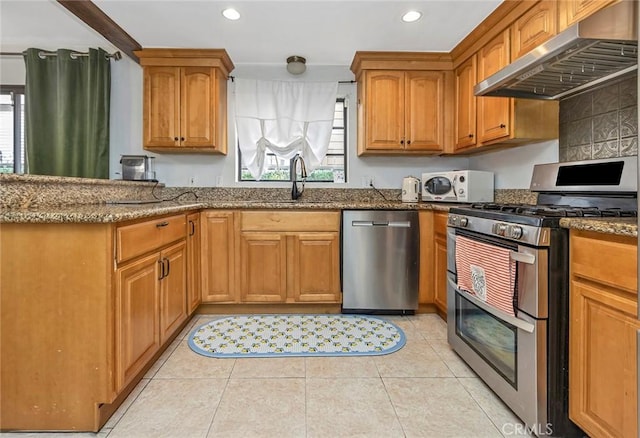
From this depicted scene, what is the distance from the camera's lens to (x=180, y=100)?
9.83 ft

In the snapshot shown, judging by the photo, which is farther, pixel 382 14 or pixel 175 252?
pixel 382 14

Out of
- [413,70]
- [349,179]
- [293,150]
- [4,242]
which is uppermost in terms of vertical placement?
[413,70]

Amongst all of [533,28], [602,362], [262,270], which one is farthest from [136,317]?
[533,28]

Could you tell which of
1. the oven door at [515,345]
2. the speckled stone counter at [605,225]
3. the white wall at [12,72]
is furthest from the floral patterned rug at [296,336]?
the white wall at [12,72]

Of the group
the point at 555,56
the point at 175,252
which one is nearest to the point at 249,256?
the point at 175,252

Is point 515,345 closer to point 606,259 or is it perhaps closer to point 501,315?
point 501,315

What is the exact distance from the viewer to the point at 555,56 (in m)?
1.49

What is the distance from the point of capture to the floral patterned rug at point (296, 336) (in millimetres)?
2082

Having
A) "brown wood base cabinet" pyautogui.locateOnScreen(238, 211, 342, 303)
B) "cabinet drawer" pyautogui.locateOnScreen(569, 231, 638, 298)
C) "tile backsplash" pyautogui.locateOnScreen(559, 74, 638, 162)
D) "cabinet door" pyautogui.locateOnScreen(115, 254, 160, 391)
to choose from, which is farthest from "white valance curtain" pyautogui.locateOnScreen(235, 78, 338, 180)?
"cabinet drawer" pyautogui.locateOnScreen(569, 231, 638, 298)

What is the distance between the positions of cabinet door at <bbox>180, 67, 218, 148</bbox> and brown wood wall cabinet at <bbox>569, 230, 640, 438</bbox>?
2776 millimetres

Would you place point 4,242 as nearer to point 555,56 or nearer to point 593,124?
point 555,56

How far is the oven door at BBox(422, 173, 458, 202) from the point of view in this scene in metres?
2.78

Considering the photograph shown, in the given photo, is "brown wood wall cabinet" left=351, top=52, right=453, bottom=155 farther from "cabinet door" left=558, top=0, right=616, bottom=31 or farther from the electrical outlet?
"cabinet door" left=558, top=0, right=616, bottom=31

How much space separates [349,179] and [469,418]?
2.33m
